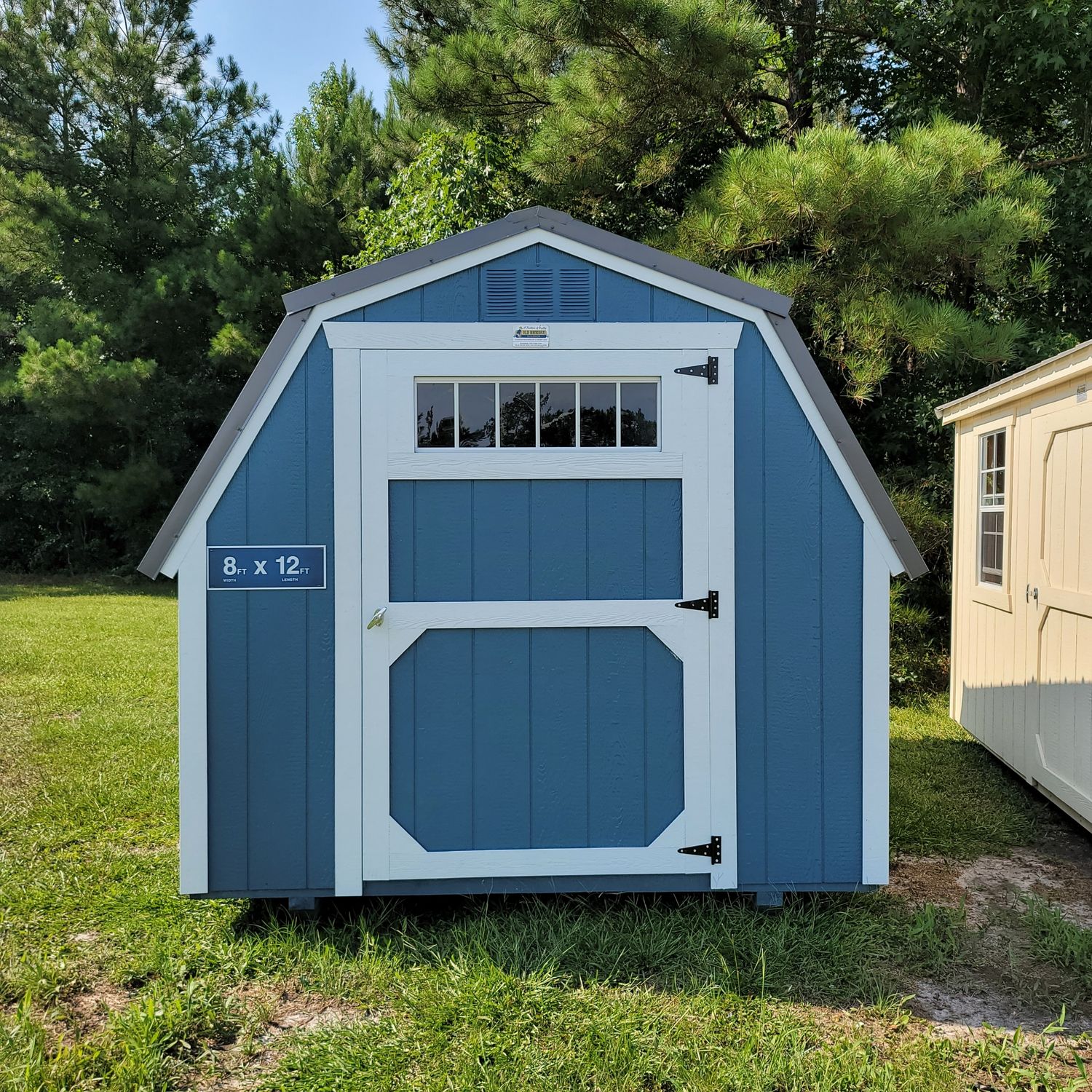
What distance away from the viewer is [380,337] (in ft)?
10.6

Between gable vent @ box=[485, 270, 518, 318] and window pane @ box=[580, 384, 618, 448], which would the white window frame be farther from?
gable vent @ box=[485, 270, 518, 318]

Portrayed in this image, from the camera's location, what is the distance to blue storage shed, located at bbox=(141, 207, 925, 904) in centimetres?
323

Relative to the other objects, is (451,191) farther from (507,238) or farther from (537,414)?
(537,414)

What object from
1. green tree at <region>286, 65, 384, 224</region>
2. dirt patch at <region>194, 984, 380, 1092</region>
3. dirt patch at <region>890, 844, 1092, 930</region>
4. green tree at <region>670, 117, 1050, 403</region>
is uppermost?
green tree at <region>286, 65, 384, 224</region>

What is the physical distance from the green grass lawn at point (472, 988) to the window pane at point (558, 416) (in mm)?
1700

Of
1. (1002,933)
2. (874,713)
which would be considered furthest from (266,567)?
(1002,933)

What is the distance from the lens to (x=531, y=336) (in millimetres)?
3248

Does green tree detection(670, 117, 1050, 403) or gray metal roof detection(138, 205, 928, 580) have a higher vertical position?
green tree detection(670, 117, 1050, 403)

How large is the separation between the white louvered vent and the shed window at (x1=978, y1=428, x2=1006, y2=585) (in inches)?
128

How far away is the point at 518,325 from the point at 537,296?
13 centimetres

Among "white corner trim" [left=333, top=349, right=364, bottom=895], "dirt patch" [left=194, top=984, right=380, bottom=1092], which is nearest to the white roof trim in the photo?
"white corner trim" [left=333, top=349, right=364, bottom=895]

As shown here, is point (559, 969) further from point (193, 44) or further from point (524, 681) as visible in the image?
point (193, 44)

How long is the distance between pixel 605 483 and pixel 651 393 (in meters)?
0.37

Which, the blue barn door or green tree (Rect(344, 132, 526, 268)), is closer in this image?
the blue barn door
